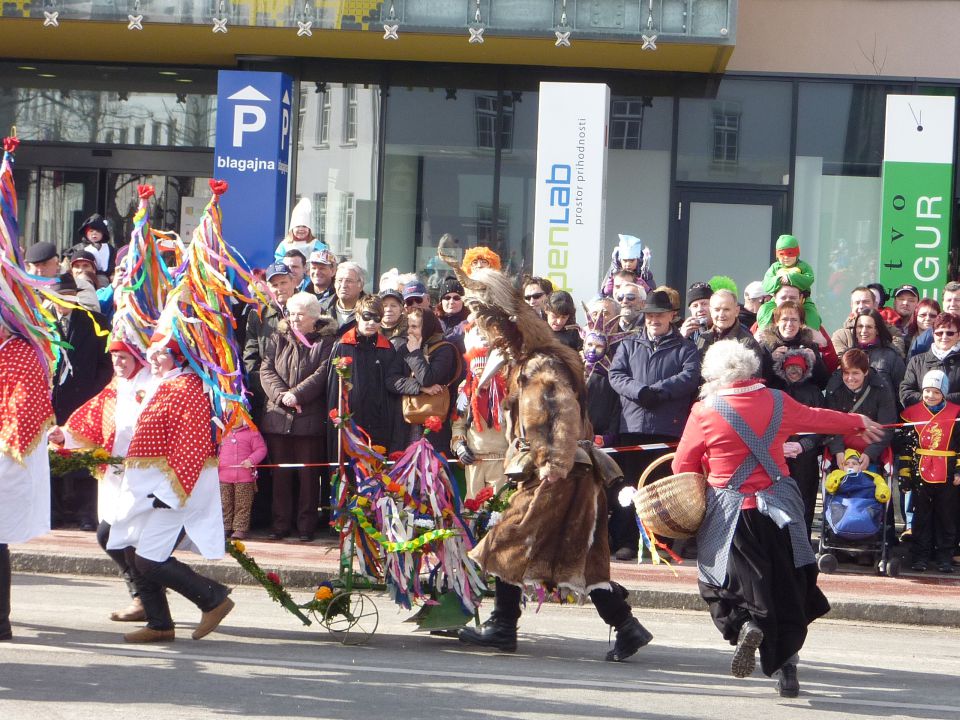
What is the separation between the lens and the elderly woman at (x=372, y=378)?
11156 millimetres

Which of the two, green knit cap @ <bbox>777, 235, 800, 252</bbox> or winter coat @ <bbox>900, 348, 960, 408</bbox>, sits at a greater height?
green knit cap @ <bbox>777, 235, 800, 252</bbox>

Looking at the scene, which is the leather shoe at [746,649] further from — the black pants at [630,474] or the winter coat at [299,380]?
the winter coat at [299,380]

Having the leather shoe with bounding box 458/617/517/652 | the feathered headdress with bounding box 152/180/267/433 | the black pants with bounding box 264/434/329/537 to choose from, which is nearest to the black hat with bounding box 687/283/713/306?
the black pants with bounding box 264/434/329/537

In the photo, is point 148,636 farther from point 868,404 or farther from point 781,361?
point 868,404

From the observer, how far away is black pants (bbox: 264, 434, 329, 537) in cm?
1140

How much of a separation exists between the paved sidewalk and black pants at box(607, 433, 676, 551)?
30 centimetres

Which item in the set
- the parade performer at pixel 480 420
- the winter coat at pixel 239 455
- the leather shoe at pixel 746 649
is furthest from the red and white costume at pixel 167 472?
the winter coat at pixel 239 455

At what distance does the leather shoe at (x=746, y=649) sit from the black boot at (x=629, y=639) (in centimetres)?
85

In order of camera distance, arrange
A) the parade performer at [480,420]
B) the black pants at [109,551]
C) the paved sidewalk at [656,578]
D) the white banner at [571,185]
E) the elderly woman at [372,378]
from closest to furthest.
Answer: the black pants at [109,551], the parade performer at [480,420], the paved sidewalk at [656,578], the elderly woman at [372,378], the white banner at [571,185]

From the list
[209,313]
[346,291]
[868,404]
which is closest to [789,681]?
[209,313]

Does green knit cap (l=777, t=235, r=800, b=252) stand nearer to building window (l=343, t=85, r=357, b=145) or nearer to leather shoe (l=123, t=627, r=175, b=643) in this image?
building window (l=343, t=85, r=357, b=145)

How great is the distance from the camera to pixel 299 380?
11.4 m

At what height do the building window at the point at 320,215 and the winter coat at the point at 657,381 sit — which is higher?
the building window at the point at 320,215

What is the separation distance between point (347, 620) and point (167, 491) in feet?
4.44
